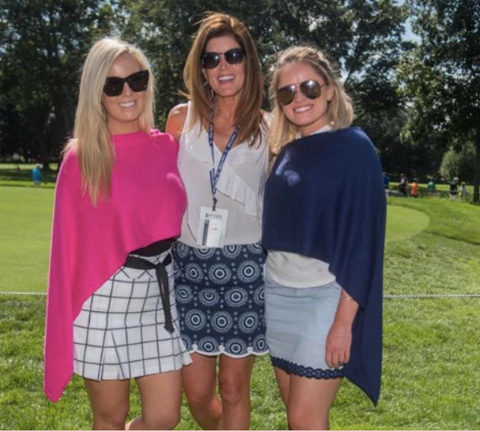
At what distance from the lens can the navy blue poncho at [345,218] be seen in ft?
9.07

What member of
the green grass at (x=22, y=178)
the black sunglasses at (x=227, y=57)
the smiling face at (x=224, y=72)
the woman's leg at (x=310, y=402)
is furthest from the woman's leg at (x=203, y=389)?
the green grass at (x=22, y=178)

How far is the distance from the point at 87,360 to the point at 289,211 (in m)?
1.01

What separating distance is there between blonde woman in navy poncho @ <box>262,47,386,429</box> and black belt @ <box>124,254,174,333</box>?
16.5 inches

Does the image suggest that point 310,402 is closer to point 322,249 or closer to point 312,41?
point 322,249

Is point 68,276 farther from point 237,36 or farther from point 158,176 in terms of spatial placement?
point 237,36

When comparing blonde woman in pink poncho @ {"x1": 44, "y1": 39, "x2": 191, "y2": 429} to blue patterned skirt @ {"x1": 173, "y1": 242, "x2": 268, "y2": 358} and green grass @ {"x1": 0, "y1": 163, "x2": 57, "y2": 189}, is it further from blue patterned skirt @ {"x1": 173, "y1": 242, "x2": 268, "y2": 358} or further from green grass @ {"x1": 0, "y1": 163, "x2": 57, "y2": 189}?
green grass @ {"x1": 0, "y1": 163, "x2": 57, "y2": 189}

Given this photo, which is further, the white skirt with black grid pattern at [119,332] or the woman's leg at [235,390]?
the woman's leg at [235,390]

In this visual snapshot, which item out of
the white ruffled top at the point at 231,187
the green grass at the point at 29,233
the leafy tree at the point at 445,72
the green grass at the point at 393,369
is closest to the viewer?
the white ruffled top at the point at 231,187

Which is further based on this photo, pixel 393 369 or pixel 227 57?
pixel 393 369

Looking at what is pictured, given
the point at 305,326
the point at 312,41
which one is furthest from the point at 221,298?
the point at 312,41

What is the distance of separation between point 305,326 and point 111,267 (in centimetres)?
81

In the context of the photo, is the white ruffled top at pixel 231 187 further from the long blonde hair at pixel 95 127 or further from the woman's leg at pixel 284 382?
the woman's leg at pixel 284 382

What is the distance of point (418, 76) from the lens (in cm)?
3067

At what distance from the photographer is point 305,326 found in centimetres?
286
